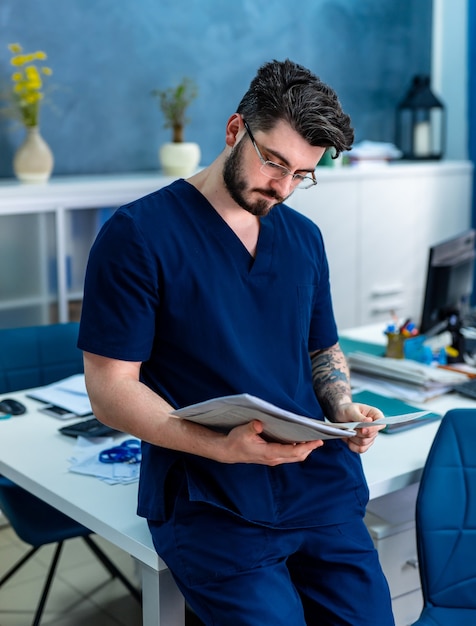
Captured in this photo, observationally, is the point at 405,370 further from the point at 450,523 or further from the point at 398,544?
the point at 450,523

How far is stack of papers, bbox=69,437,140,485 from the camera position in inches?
82.8

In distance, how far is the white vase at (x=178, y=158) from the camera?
4.15 meters

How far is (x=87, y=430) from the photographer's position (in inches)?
93.6

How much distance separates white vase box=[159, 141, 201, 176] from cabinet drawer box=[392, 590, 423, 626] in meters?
2.36

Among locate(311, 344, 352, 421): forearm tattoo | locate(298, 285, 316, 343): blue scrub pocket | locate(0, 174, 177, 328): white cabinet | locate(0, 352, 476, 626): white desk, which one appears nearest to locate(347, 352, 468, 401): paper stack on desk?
locate(0, 352, 476, 626): white desk

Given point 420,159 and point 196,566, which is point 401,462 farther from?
point 420,159

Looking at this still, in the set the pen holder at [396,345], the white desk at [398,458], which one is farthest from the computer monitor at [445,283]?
the white desk at [398,458]

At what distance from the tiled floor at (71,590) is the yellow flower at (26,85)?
1694 mm

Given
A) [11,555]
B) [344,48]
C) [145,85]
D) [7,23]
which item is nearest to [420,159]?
[344,48]

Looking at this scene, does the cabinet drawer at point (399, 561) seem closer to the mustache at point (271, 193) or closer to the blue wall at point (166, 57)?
the mustache at point (271, 193)

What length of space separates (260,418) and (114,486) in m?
0.62

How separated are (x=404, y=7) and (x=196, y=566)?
177 inches

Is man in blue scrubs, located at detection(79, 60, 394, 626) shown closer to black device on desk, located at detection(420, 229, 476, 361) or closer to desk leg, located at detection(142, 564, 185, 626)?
desk leg, located at detection(142, 564, 185, 626)

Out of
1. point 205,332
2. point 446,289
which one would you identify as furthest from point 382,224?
point 205,332
